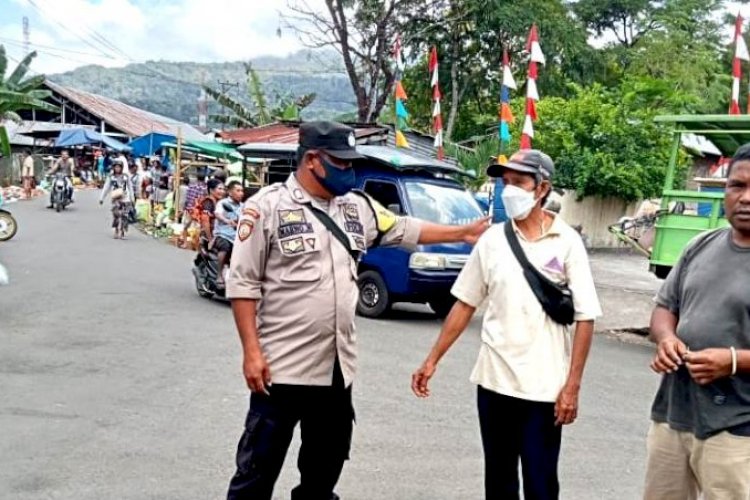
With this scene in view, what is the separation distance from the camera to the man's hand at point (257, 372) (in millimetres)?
3312

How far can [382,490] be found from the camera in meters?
4.52

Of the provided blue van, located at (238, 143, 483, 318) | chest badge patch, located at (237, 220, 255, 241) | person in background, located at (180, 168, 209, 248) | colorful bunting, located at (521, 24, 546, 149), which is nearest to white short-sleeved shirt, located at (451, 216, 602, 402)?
chest badge patch, located at (237, 220, 255, 241)

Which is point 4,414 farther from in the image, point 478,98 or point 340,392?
point 478,98

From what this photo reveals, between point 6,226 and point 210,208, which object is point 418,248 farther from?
point 6,226

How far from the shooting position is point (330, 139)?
11.3 feet

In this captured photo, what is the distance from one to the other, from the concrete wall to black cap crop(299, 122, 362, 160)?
58.9 feet

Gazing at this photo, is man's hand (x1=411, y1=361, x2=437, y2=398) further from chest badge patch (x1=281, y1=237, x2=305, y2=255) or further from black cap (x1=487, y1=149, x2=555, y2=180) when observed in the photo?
black cap (x1=487, y1=149, x2=555, y2=180)

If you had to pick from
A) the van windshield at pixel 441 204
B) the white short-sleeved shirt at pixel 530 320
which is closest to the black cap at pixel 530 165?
the white short-sleeved shirt at pixel 530 320

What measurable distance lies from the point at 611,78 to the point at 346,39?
15034 millimetres

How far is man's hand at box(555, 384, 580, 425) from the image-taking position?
3.33 metres

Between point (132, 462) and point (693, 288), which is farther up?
point (693, 288)

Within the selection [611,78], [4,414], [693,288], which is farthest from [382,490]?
[611,78]

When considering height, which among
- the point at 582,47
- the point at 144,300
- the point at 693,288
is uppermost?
the point at 582,47

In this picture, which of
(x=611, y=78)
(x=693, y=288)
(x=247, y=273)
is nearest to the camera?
(x=693, y=288)
